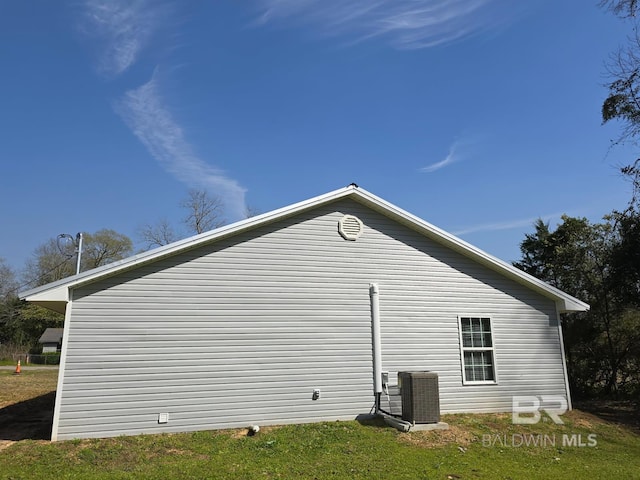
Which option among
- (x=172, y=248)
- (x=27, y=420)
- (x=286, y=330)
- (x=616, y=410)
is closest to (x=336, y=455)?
(x=286, y=330)

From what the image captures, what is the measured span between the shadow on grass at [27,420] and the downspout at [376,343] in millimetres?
6335

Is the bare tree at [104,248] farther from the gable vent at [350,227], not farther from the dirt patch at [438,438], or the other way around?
the dirt patch at [438,438]

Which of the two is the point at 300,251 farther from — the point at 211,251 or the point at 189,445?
the point at 189,445

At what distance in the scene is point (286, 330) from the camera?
31.0 feet

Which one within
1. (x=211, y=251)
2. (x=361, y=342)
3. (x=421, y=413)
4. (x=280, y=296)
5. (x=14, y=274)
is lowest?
(x=421, y=413)

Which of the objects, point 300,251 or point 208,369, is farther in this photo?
point 300,251

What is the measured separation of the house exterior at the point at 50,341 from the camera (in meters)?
40.8

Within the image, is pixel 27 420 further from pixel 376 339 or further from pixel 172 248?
pixel 376 339

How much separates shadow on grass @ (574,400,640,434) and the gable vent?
7.68m

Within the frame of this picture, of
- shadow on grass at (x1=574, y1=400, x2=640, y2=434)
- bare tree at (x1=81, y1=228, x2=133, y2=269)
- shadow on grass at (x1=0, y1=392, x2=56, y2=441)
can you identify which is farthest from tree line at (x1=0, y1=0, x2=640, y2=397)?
bare tree at (x1=81, y1=228, x2=133, y2=269)

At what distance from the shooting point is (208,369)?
8.80 m

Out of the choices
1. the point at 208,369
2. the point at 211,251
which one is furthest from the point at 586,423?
the point at 211,251

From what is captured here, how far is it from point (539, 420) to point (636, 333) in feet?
21.6

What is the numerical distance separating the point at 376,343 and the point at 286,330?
206 cm
